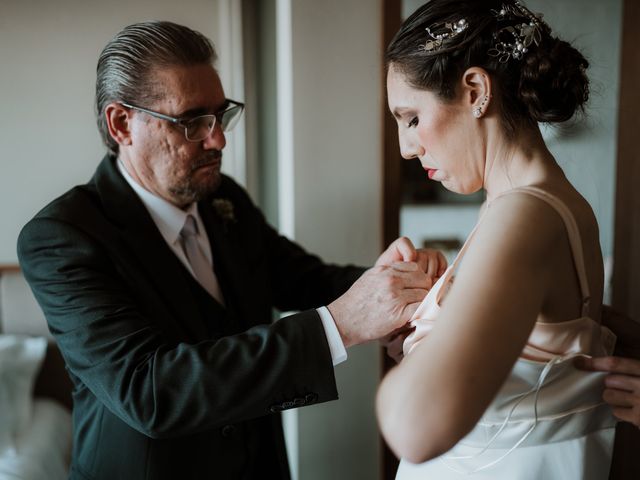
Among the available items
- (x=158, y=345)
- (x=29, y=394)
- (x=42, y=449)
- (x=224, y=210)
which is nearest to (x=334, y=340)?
(x=158, y=345)

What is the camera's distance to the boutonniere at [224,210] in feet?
5.58

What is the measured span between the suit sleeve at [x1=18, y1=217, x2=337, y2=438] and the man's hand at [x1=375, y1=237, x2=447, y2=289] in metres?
0.25

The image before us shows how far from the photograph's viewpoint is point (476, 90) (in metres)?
0.91

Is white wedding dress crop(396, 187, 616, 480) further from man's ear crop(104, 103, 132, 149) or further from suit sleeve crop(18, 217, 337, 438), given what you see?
man's ear crop(104, 103, 132, 149)

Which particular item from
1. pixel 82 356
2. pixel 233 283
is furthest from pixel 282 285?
pixel 82 356

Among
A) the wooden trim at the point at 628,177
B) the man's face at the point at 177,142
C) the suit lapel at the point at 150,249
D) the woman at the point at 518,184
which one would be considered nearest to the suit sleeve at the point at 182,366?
the suit lapel at the point at 150,249

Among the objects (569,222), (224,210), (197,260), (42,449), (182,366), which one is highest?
(569,222)

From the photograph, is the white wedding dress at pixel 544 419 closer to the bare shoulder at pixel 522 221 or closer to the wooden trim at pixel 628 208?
the bare shoulder at pixel 522 221

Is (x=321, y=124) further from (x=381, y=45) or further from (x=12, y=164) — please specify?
(x=12, y=164)

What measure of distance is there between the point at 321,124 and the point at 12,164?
1.05 m

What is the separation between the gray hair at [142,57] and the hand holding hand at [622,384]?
109cm

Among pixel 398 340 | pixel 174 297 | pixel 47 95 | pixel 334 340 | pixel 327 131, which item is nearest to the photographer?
pixel 334 340

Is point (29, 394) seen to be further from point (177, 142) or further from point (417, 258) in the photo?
point (417, 258)

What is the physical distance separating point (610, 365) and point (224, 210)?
3.58 feet
